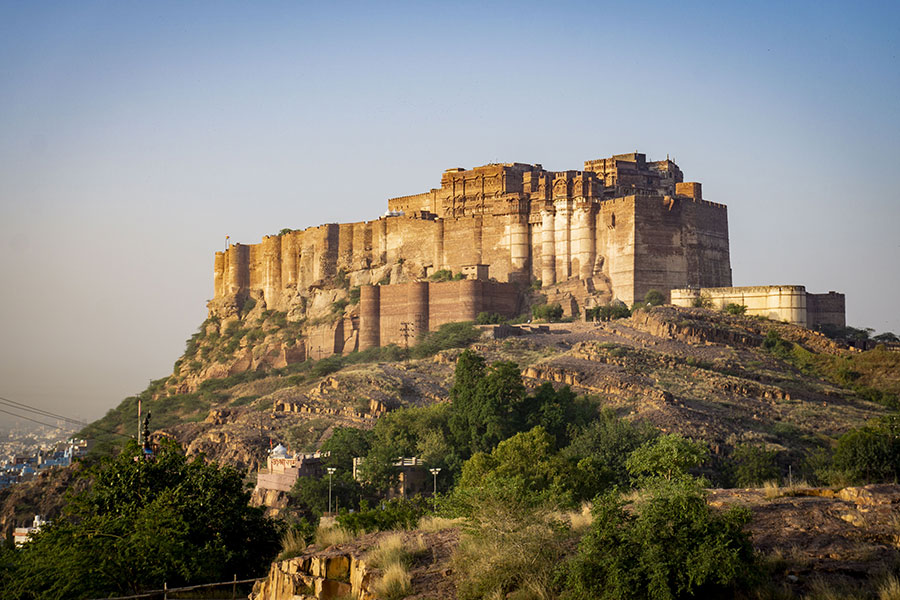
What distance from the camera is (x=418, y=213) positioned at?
7044 cm

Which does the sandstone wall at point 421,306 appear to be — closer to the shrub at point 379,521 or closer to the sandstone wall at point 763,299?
the sandstone wall at point 763,299

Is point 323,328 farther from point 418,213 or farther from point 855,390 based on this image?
point 855,390

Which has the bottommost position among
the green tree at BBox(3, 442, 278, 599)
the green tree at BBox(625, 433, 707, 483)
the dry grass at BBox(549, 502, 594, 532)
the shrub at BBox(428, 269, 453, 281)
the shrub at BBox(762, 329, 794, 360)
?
the green tree at BBox(3, 442, 278, 599)

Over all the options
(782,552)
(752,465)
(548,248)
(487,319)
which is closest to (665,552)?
(782,552)

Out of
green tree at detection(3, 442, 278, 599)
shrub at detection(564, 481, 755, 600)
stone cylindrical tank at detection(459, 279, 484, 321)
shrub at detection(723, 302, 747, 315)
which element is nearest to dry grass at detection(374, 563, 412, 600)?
shrub at detection(564, 481, 755, 600)

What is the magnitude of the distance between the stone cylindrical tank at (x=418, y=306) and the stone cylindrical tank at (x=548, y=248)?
648 centimetres

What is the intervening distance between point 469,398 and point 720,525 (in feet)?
117

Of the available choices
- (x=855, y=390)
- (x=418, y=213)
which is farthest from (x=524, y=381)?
(x=418, y=213)

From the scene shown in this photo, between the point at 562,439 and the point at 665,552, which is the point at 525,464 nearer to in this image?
the point at 562,439

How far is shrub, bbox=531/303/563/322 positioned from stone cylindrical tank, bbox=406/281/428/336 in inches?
240

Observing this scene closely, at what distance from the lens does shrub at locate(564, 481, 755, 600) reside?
11.4m

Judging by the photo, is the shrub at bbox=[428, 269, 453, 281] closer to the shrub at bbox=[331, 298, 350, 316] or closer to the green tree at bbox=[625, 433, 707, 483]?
the shrub at bbox=[331, 298, 350, 316]

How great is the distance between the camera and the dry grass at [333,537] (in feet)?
49.1

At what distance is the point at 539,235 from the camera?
64500mm
